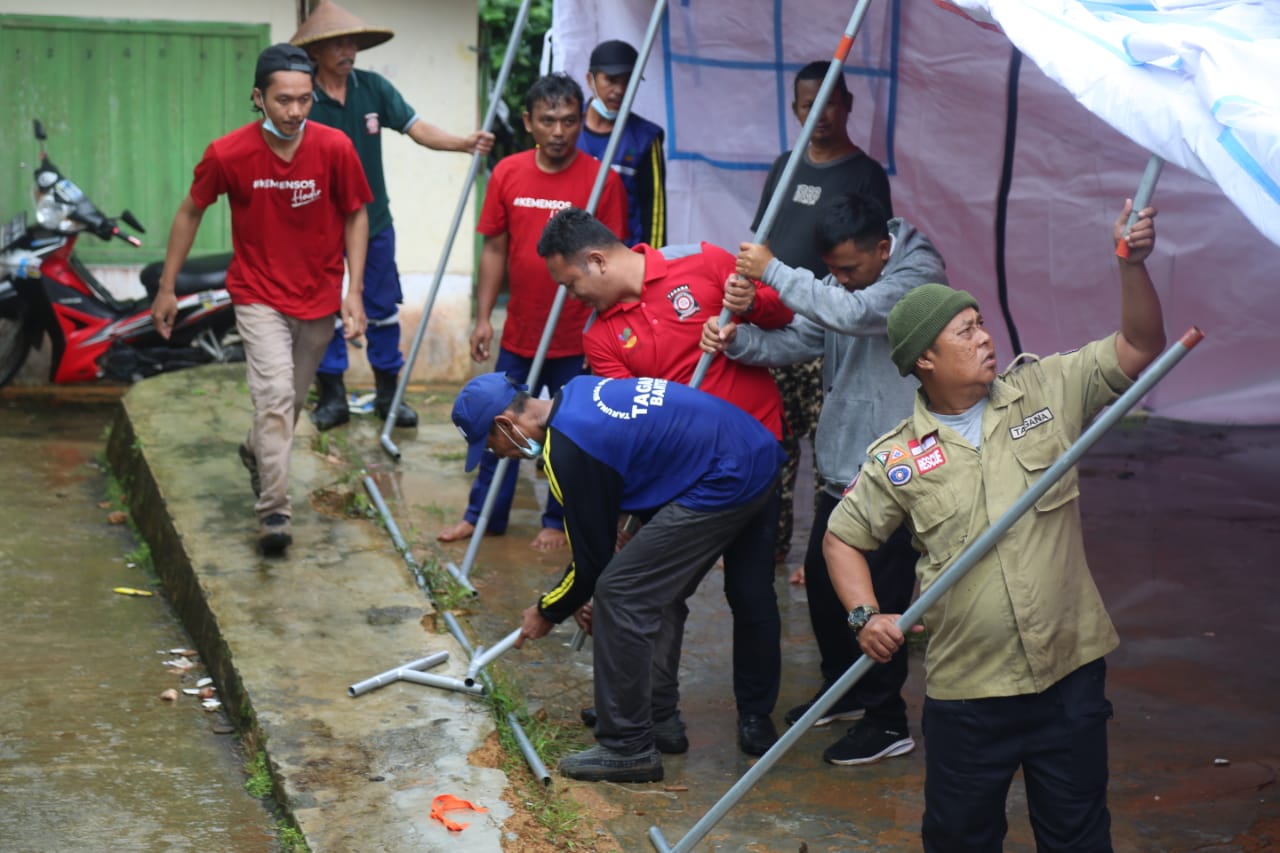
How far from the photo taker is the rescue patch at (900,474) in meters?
3.38

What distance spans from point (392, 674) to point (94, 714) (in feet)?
3.30

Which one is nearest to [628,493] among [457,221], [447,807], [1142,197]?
[447,807]

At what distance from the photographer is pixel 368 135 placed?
7.05m

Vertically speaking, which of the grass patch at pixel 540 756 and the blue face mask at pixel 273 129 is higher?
the blue face mask at pixel 273 129

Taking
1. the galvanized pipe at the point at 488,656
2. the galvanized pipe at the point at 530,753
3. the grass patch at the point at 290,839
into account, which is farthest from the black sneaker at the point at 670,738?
the grass patch at the point at 290,839

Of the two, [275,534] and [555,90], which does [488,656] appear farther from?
[555,90]

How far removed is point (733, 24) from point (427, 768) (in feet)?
10.2

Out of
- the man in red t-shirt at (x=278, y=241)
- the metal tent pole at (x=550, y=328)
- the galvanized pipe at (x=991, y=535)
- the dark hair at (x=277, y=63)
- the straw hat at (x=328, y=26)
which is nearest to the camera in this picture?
the galvanized pipe at (x=991, y=535)

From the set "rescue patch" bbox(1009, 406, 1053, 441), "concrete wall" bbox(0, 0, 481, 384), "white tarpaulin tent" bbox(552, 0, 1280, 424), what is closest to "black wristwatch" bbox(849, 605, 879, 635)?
"rescue patch" bbox(1009, 406, 1053, 441)

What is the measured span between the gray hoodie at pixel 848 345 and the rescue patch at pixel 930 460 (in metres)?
1.04

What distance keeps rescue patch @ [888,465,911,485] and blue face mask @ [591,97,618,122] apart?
3274mm

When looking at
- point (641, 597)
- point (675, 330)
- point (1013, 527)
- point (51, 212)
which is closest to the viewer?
point (1013, 527)

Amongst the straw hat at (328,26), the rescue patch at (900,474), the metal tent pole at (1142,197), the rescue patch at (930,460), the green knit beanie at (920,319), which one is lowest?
the rescue patch at (900,474)

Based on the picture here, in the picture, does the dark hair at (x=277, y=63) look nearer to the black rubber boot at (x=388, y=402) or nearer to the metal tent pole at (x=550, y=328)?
the metal tent pole at (x=550, y=328)
